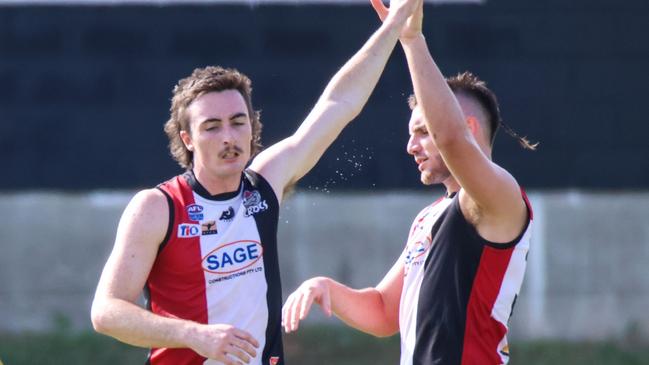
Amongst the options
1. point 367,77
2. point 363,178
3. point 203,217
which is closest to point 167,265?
point 203,217

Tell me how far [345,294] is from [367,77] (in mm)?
803

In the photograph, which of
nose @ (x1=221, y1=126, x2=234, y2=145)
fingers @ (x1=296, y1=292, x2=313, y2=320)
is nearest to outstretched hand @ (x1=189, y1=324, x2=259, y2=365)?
fingers @ (x1=296, y1=292, x2=313, y2=320)

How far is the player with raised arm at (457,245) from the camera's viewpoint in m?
4.04

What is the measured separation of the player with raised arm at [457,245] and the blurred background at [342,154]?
432cm

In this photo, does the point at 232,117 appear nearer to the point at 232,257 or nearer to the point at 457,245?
the point at 232,257

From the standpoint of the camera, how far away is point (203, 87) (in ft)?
14.7

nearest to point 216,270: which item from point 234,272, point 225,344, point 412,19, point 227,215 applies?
point 234,272

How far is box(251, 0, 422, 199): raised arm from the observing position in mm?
4645

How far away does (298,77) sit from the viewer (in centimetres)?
884

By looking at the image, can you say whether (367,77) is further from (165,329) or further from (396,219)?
(396,219)

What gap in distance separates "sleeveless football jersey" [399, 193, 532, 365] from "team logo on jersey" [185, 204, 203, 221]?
2.47 ft

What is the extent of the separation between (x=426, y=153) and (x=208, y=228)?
2.56 ft

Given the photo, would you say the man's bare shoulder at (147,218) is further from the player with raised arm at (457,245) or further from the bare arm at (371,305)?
the bare arm at (371,305)

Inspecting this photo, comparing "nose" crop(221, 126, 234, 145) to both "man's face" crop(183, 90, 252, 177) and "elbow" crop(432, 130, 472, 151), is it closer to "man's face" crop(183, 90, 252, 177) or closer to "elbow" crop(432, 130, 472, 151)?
"man's face" crop(183, 90, 252, 177)
